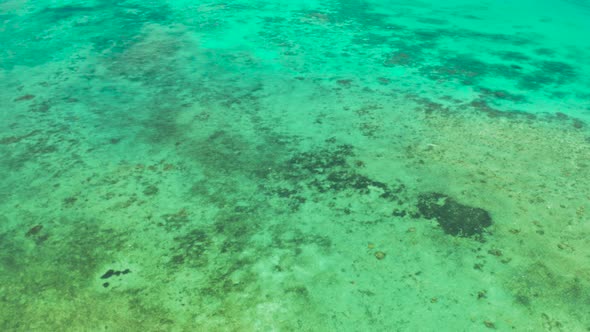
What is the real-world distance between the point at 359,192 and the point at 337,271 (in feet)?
2.15

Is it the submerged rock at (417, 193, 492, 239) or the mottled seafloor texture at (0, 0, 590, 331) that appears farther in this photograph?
the submerged rock at (417, 193, 492, 239)

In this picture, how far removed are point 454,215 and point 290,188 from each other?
3.19 ft

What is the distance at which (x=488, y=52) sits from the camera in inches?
197

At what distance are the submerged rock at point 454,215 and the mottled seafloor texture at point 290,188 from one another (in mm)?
11

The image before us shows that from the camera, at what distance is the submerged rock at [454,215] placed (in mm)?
2203

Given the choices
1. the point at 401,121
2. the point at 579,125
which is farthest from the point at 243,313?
the point at 579,125

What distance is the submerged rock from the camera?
2203 millimetres

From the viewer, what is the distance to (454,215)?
2.30 meters

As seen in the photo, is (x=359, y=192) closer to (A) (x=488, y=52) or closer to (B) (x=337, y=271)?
(B) (x=337, y=271)

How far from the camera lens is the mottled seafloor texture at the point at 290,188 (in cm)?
182

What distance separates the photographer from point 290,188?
252 cm

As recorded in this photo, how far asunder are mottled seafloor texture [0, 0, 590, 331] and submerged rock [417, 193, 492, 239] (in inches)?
0.4

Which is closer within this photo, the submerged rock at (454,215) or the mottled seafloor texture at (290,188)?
the mottled seafloor texture at (290,188)

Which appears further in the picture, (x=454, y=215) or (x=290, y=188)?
(x=290, y=188)
